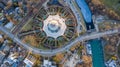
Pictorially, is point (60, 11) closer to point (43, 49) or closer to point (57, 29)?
point (57, 29)

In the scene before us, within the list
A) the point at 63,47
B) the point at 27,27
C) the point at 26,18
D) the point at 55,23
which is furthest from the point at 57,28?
the point at 26,18

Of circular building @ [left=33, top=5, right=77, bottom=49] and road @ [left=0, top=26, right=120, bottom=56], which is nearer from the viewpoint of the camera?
road @ [left=0, top=26, right=120, bottom=56]

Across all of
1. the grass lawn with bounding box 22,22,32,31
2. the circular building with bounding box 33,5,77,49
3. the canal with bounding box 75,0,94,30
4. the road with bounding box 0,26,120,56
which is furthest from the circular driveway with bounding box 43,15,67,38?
the canal with bounding box 75,0,94,30

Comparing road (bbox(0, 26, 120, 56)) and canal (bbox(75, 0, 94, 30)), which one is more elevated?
canal (bbox(75, 0, 94, 30))

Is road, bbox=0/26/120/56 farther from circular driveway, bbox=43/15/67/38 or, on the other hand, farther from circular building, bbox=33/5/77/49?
circular driveway, bbox=43/15/67/38

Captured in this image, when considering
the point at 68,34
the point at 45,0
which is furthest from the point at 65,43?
the point at 45,0

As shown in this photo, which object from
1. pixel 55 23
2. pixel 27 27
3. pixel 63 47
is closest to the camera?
pixel 63 47

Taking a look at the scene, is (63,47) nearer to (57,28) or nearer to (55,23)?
(57,28)

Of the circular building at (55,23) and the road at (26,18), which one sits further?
the circular building at (55,23)

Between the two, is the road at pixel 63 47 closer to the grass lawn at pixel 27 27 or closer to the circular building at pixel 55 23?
the circular building at pixel 55 23

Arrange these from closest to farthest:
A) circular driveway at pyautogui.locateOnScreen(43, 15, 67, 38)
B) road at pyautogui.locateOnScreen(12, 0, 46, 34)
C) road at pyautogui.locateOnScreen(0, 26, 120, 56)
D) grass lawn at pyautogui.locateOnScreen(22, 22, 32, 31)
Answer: road at pyautogui.locateOnScreen(0, 26, 120, 56) → road at pyautogui.locateOnScreen(12, 0, 46, 34) → grass lawn at pyautogui.locateOnScreen(22, 22, 32, 31) → circular driveway at pyautogui.locateOnScreen(43, 15, 67, 38)

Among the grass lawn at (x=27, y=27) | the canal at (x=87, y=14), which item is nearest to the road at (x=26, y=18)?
the grass lawn at (x=27, y=27)

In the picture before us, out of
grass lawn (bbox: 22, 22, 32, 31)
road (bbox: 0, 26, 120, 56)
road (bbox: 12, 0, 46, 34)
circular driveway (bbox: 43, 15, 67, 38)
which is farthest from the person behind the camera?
circular driveway (bbox: 43, 15, 67, 38)

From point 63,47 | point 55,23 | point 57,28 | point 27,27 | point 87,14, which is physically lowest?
point 63,47
